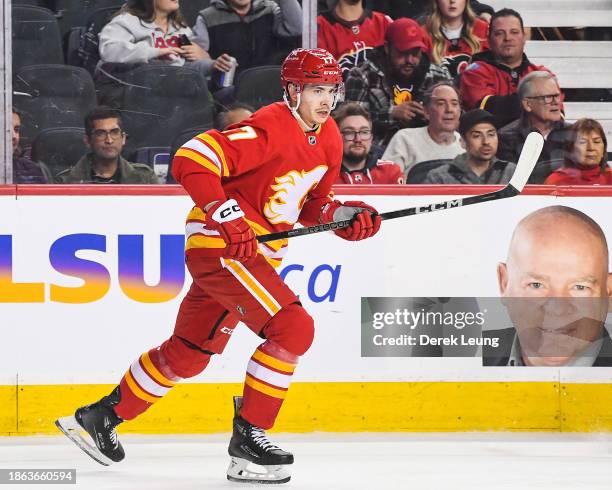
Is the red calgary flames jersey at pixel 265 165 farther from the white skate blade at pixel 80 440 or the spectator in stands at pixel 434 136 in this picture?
the spectator in stands at pixel 434 136

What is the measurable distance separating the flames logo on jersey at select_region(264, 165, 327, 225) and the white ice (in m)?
0.72

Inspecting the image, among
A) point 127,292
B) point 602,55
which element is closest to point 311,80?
point 127,292

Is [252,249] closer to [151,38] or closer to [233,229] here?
[233,229]

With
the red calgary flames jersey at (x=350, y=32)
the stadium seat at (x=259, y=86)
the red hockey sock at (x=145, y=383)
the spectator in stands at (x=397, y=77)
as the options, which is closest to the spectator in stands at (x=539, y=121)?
the spectator in stands at (x=397, y=77)

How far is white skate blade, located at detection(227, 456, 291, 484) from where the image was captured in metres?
3.21

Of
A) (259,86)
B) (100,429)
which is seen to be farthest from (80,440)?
(259,86)

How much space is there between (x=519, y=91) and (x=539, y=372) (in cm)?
115

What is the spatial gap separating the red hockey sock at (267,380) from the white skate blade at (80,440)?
0.51 metres

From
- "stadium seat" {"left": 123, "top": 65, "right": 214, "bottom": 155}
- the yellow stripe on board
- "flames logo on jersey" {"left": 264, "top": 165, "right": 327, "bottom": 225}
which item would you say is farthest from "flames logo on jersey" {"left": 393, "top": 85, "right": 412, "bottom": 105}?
"flames logo on jersey" {"left": 264, "top": 165, "right": 327, "bottom": 225}

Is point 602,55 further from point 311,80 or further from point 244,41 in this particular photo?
point 311,80

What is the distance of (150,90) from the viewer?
4.57 metres

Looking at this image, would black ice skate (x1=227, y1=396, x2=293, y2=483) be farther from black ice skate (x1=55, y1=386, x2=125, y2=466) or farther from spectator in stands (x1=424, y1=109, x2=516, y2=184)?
spectator in stands (x1=424, y1=109, x2=516, y2=184)

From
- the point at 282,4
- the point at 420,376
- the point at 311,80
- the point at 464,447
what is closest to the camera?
the point at 311,80

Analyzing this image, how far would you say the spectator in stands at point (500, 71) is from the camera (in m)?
4.68
